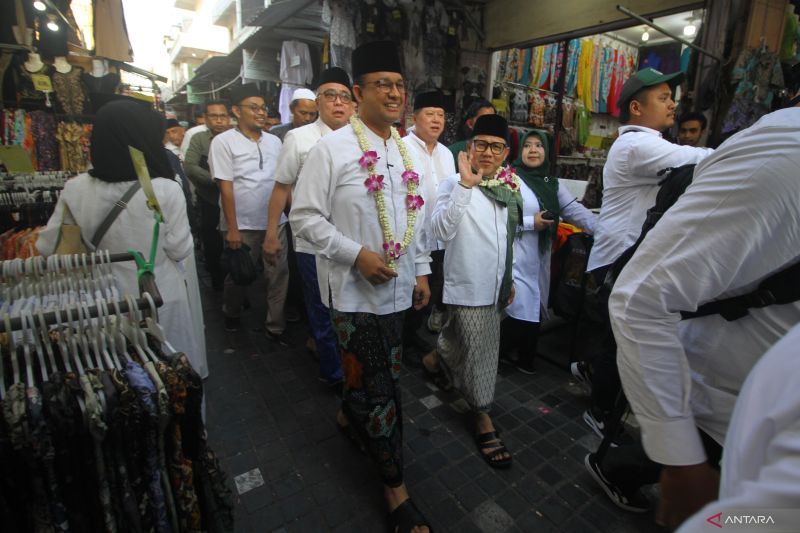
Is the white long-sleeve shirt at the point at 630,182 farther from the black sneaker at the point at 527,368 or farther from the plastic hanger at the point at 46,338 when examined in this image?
the plastic hanger at the point at 46,338

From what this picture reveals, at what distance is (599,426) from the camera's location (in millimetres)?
2789

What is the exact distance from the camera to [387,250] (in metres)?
1.98

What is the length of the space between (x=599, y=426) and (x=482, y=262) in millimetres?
1429

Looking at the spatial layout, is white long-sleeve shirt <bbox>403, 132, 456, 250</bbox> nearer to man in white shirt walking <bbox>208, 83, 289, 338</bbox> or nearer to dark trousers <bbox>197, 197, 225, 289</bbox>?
man in white shirt walking <bbox>208, 83, 289, 338</bbox>

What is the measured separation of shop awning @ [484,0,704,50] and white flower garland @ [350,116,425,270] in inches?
164

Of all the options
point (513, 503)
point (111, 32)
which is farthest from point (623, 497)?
point (111, 32)

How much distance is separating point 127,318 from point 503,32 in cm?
656

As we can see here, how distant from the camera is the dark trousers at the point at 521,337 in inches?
136

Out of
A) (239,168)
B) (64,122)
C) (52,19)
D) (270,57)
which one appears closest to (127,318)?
(239,168)

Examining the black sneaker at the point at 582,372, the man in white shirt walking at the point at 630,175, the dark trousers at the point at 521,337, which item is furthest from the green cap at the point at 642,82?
the black sneaker at the point at 582,372

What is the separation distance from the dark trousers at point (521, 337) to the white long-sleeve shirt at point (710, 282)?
2.27 metres

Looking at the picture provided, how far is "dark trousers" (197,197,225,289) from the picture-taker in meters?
4.89

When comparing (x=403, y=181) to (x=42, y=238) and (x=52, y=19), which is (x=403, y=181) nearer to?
(x=42, y=238)

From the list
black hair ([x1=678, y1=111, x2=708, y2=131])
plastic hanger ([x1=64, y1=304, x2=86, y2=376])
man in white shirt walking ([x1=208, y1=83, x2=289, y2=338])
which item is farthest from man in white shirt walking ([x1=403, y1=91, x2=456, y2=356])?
plastic hanger ([x1=64, y1=304, x2=86, y2=376])
